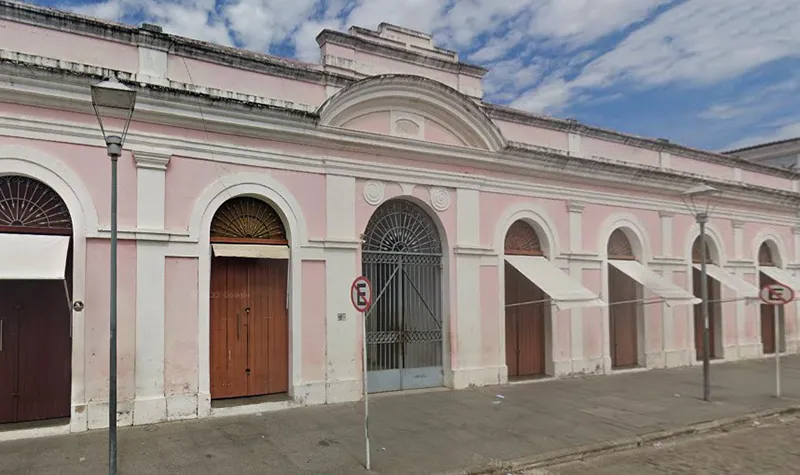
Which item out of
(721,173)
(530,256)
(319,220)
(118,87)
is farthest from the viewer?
(721,173)

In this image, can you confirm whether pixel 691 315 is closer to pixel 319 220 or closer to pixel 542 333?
pixel 542 333

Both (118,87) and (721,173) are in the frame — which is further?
(721,173)

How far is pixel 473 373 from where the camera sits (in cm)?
1054

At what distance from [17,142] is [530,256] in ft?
29.0

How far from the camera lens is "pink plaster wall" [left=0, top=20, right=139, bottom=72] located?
24.5ft

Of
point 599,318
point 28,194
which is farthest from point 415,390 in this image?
point 28,194

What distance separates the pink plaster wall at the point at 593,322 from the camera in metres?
12.2

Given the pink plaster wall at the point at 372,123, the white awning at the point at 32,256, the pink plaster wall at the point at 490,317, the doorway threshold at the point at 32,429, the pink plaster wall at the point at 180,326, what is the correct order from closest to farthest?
the white awning at the point at 32,256
the doorway threshold at the point at 32,429
the pink plaster wall at the point at 180,326
the pink plaster wall at the point at 372,123
the pink plaster wall at the point at 490,317

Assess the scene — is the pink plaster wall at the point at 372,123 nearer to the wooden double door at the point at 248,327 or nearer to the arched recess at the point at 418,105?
the arched recess at the point at 418,105

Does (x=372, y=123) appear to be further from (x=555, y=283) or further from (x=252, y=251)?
(x=555, y=283)

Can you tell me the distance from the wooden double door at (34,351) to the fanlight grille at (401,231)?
15.1 feet

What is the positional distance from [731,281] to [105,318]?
13473 mm

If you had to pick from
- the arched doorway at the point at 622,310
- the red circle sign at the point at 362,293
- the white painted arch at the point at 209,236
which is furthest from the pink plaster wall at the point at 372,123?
the arched doorway at the point at 622,310

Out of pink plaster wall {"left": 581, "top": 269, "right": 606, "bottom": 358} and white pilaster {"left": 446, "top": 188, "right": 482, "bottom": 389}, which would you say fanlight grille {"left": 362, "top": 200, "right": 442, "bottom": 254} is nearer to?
white pilaster {"left": 446, "top": 188, "right": 482, "bottom": 389}
